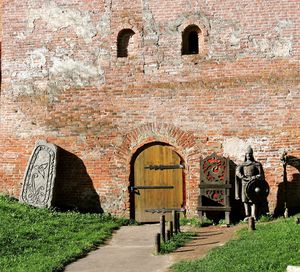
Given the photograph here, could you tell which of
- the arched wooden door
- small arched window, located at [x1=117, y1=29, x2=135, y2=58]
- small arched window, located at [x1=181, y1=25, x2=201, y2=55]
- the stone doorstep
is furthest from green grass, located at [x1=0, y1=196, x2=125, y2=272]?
small arched window, located at [x1=181, y1=25, x2=201, y2=55]

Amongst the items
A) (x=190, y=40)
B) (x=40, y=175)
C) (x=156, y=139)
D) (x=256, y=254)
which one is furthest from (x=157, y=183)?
(x=256, y=254)

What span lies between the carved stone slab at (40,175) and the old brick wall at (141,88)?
473 millimetres

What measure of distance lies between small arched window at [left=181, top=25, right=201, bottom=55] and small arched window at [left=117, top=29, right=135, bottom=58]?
143 cm

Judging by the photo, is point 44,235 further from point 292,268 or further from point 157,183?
point 292,268

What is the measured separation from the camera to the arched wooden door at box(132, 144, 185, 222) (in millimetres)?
12289

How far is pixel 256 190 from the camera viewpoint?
11109 mm

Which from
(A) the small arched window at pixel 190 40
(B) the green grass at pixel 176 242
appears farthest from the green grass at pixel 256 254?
(A) the small arched window at pixel 190 40

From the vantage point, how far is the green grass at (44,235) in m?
8.09

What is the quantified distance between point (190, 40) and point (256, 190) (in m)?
4.39

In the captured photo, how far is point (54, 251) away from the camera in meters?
8.82

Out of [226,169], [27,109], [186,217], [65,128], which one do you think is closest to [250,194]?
[226,169]

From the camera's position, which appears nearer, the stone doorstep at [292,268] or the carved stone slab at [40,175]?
the stone doorstep at [292,268]

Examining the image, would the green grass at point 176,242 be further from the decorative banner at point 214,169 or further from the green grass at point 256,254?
the decorative banner at point 214,169

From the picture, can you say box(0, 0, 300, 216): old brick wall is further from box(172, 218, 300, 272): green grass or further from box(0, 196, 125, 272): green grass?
box(172, 218, 300, 272): green grass
